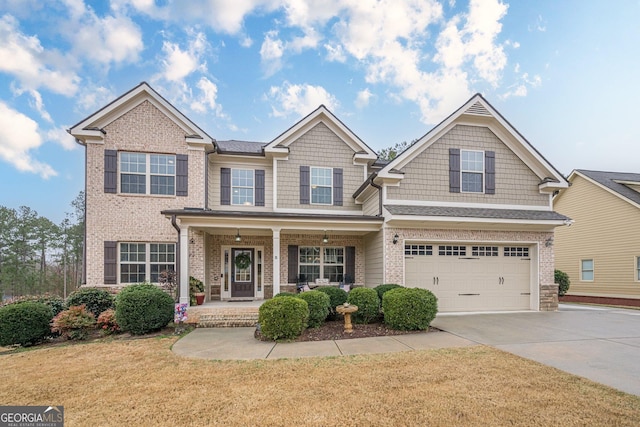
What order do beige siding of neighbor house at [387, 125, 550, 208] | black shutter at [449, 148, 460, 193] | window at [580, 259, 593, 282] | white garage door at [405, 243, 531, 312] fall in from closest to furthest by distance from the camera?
white garage door at [405, 243, 531, 312] → beige siding of neighbor house at [387, 125, 550, 208] → black shutter at [449, 148, 460, 193] → window at [580, 259, 593, 282]

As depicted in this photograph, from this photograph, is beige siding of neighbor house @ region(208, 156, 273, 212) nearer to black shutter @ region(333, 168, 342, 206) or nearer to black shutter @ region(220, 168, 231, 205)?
black shutter @ region(220, 168, 231, 205)

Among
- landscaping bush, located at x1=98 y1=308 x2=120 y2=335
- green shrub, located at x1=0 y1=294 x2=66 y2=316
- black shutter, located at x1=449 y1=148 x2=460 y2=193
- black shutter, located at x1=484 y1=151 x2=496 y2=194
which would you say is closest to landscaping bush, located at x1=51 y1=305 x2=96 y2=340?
landscaping bush, located at x1=98 y1=308 x2=120 y2=335

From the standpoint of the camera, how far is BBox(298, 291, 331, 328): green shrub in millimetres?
8258

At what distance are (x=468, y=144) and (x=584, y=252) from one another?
11.0m

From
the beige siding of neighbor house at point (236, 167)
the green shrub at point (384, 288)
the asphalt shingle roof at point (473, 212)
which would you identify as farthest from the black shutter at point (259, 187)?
the green shrub at point (384, 288)

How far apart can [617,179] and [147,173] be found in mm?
22584

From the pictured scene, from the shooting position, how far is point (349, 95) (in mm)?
19562

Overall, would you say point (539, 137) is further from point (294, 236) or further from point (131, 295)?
point (131, 295)

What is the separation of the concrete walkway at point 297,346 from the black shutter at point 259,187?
5.98m

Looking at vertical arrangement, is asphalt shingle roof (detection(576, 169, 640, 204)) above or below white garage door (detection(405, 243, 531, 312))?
above

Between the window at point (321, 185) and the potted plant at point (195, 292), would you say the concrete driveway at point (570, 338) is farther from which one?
the potted plant at point (195, 292)

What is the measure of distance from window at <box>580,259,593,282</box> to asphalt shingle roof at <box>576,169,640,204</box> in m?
3.66

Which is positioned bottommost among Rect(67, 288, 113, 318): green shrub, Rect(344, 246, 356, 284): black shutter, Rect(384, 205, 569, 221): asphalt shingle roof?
Rect(67, 288, 113, 318): green shrub

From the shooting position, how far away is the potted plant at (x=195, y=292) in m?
A: 10.6
